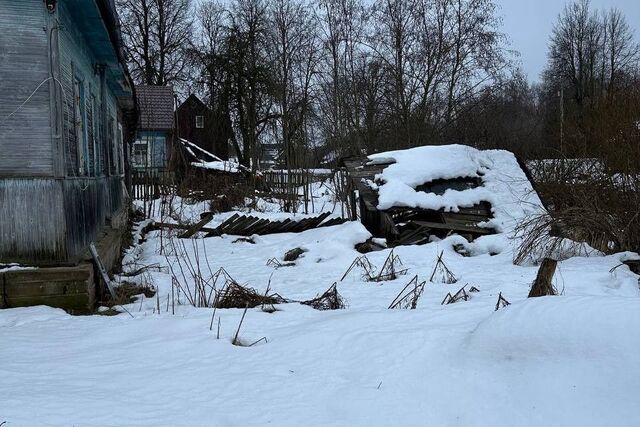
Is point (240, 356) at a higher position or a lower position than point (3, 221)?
lower

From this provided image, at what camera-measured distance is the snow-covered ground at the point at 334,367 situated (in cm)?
261

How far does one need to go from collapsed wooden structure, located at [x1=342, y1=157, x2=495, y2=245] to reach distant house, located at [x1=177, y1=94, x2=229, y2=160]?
28.2 metres

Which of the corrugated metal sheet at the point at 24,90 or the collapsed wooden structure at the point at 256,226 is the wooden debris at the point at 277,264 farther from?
the corrugated metal sheet at the point at 24,90

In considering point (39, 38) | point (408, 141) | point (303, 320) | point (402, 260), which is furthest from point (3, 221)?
point (408, 141)

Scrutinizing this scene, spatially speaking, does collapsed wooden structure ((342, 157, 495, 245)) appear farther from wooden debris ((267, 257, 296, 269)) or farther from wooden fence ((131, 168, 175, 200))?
wooden fence ((131, 168, 175, 200))

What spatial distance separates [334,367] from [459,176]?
9.25m

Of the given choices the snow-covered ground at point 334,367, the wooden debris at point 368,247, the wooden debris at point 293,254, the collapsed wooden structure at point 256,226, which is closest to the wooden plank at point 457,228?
the wooden debris at point 368,247

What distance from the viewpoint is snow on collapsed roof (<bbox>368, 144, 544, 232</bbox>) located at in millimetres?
11148

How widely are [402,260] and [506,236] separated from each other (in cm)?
237

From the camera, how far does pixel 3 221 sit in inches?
207

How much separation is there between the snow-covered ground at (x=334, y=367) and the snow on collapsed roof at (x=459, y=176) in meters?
6.67

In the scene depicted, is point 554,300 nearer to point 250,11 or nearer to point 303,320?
point 303,320

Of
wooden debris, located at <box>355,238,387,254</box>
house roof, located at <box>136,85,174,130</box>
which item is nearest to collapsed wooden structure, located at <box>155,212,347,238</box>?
wooden debris, located at <box>355,238,387,254</box>

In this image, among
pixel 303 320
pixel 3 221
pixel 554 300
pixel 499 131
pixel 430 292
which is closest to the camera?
pixel 554 300
